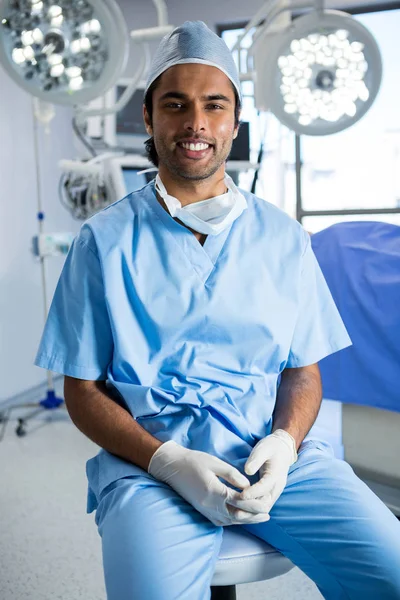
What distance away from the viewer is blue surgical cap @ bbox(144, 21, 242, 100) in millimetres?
1112

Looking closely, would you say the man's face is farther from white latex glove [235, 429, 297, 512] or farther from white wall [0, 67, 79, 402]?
white wall [0, 67, 79, 402]

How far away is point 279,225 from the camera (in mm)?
1191

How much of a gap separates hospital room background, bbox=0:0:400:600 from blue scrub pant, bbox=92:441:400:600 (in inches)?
7.3

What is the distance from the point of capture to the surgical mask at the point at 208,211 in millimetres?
1132

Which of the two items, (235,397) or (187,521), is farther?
(235,397)

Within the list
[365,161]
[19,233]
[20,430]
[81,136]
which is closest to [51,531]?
[20,430]

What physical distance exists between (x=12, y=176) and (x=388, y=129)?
90.0 inches

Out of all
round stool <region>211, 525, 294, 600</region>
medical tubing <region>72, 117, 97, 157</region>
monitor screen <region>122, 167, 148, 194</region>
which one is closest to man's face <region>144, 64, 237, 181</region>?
round stool <region>211, 525, 294, 600</region>

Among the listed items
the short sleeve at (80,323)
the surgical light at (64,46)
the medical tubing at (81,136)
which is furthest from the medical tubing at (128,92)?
the short sleeve at (80,323)

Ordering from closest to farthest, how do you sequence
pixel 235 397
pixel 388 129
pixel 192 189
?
pixel 235 397 → pixel 192 189 → pixel 388 129

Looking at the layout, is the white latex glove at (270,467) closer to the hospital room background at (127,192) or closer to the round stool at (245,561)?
the round stool at (245,561)

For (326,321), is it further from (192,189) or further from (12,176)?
(12,176)

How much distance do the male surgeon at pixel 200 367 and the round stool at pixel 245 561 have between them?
20 millimetres

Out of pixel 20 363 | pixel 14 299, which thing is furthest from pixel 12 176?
pixel 20 363
